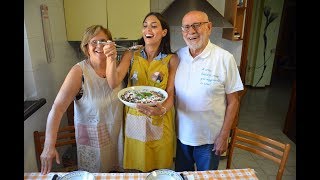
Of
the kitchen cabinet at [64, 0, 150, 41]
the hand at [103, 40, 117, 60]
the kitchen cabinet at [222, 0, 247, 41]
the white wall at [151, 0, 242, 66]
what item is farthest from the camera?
the white wall at [151, 0, 242, 66]

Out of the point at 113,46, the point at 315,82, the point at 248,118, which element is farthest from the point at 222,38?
the point at 315,82

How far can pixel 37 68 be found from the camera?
131 centimetres

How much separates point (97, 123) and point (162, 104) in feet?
1.10

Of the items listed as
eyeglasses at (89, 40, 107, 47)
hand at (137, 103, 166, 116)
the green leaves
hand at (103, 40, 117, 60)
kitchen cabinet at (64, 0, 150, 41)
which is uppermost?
kitchen cabinet at (64, 0, 150, 41)

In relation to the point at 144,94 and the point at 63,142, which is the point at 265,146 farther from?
the point at 63,142

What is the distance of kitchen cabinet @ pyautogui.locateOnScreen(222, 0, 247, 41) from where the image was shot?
1.95m

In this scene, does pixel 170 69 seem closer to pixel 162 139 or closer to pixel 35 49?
pixel 162 139

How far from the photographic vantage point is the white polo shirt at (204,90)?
3.72ft

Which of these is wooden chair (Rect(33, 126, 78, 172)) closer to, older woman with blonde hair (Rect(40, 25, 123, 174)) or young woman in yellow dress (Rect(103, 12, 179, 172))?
older woman with blonde hair (Rect(40, 25, 123, 174))

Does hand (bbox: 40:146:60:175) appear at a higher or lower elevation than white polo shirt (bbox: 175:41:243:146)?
lower

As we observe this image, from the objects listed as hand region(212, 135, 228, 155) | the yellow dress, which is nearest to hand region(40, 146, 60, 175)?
the yellow dress

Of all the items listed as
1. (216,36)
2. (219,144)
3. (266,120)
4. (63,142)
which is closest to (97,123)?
(63,142)
